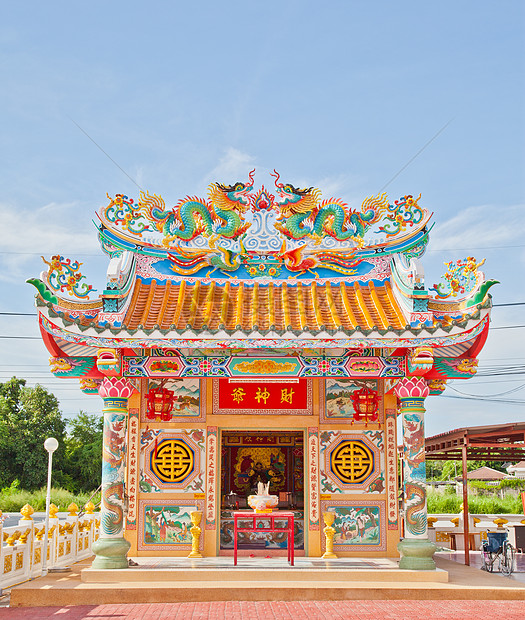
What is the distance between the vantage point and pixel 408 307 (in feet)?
33.6

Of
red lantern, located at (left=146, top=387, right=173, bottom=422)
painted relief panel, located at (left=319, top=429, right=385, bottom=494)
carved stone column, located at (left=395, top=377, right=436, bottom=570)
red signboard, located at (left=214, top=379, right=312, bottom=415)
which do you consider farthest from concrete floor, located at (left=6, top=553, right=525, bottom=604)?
red signboard, located at (left=214, top=379, right=312, bottom=415)

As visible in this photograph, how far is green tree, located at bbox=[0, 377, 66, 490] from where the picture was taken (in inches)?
1314

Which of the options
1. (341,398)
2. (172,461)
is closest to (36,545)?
(172,461)

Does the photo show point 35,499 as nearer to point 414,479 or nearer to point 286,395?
point 286,395


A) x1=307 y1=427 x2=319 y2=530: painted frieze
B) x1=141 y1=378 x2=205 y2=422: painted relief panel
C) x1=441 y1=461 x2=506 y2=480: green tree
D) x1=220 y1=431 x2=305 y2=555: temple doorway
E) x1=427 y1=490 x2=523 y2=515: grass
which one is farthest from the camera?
x1=441 y1=461 x2=506 y2=480: green tree

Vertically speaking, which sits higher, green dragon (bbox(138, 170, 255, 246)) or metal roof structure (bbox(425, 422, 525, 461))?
green dragon (bbox(138, 170, 255, 246))

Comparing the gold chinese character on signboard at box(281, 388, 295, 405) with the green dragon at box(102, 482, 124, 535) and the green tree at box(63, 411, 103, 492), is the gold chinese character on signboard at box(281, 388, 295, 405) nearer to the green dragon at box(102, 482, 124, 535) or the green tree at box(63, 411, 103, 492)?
the green dragon at box(102, 482, 124, 535)

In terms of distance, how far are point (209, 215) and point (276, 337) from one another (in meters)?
2.98

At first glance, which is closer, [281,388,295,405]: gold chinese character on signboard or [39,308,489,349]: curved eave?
[39,308,489,349]: curved eave

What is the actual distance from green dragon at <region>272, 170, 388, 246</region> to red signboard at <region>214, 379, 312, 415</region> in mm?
2562

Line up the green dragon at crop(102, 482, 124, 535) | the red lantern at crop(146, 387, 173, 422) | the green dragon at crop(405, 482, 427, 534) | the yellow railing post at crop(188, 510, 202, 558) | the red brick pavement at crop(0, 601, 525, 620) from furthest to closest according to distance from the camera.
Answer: the red lantern at crop(146, 387, 173, 422), the yellow railing post at crop(188, 510, 202, 558), the green dragon at crop(405, 482, 427, 534), the green dragon at crop(102, 482, 124, 535), the red brick pavement at crop(0, 601, 525, 620)

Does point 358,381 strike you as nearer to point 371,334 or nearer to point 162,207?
point 371,334

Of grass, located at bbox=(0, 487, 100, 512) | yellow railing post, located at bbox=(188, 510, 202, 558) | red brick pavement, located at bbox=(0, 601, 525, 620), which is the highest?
yellow railing post, located at bbox=(188, 510, 202, 558)

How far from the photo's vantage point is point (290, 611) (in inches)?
324
